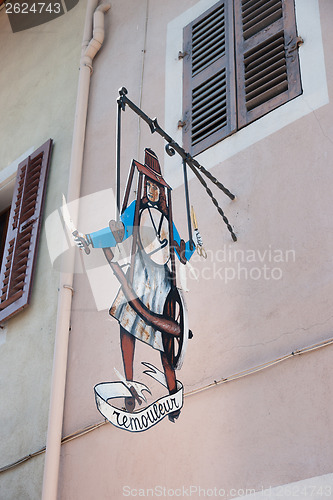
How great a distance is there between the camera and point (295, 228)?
5.39 m

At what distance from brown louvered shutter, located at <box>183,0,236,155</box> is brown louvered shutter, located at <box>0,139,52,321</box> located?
179 centimetres

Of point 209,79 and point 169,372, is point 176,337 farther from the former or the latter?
point 209,79

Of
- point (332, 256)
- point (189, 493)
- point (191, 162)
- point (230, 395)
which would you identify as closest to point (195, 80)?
point (191, 162)

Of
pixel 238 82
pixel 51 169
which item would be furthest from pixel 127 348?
pixel 51 169

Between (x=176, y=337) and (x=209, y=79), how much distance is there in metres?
2.82

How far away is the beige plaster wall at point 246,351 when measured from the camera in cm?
472

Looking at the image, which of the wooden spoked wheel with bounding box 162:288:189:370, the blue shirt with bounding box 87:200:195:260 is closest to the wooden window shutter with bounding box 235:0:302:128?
the blue shirt with bounding box 87:200:195:260

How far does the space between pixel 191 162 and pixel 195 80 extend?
5.79ft

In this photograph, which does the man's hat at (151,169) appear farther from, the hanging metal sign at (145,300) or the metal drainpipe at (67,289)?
the metal drainpipe at (67,289)

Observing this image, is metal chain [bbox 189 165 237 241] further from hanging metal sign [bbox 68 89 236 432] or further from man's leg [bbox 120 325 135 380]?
man's leg [bbox 120 325 135 380]

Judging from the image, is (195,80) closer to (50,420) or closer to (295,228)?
(295,228)

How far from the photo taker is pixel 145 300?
15.6 ft

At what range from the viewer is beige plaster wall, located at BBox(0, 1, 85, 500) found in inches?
241

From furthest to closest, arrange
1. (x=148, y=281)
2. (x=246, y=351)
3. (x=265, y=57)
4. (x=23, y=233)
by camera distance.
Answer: (x=23, y=233), (x=265, y=57), (x=246, y=351), (x=148, y=281)
